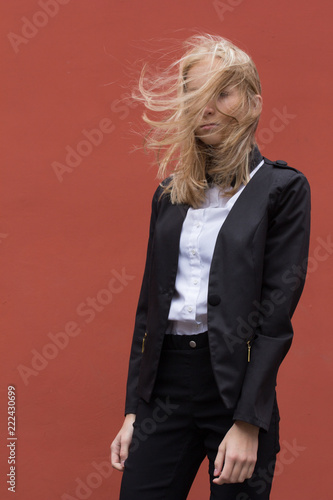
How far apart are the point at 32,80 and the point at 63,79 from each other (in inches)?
5.4

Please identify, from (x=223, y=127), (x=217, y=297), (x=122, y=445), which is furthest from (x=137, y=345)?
(x=223, y=127)

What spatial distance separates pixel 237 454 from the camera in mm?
1546

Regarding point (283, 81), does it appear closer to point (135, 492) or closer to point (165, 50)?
point (165, 50)

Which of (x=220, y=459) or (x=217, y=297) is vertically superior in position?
(x=217, y=297)

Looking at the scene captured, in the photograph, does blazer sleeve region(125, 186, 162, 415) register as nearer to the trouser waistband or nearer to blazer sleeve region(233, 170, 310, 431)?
the trouser waistband

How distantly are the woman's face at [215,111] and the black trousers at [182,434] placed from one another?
526 millimetres

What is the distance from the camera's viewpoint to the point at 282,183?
5.42 ft

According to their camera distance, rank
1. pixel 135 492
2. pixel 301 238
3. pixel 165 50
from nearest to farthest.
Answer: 1. pixel 301 238
2. pixel 135 492
3. pixel 165 50

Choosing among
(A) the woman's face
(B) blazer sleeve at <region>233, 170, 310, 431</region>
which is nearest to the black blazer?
(B) blazer sleeve at <region>233, 170, 310, 431</region>

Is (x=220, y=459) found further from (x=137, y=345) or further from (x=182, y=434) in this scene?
(x=137, y=345)

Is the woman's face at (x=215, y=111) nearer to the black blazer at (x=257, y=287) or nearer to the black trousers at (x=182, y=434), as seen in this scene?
the black blazer at (x=257, y=287)

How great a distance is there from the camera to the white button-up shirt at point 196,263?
5.49 feet

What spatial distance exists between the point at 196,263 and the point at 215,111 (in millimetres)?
396

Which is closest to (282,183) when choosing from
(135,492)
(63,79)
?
(135,492)
